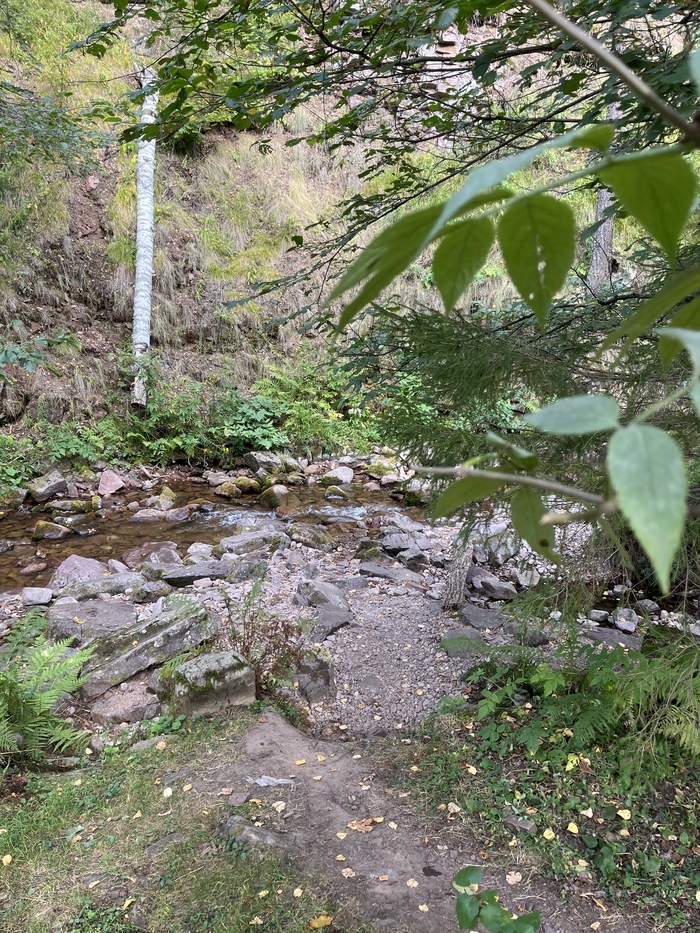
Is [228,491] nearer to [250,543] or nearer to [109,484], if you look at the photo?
[109,484]

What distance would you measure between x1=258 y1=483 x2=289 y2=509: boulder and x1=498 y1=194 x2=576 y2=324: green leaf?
8684 millimetres

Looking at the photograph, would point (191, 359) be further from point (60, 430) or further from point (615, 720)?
point (615, 720)

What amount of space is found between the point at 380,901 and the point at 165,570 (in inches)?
184

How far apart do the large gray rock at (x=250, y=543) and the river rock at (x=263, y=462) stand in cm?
317

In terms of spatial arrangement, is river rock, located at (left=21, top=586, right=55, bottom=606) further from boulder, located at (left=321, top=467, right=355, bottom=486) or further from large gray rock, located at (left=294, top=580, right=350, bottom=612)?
boulder, located at (left=321, top=467, right=355, bottom=486)

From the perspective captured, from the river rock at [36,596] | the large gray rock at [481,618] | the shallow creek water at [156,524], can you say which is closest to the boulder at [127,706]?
the river rock at [36,596]

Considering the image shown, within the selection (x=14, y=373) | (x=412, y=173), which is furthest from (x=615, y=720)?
(x=14, y=373)

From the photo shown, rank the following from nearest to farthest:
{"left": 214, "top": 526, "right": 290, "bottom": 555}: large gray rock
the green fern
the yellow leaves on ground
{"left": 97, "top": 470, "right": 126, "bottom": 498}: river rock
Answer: the yellow leaves on ground → the green fern → {"left": 214, "top": 526, "right": 290, "bottom": 555}: large gray rock → {"left": 97, "top": 470, "right": 126, "bottom": 498}: river rock

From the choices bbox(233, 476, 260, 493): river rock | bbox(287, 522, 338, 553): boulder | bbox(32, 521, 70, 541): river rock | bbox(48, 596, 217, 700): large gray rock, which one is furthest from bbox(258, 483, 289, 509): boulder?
bbox(48, 596, 217, 700): large gray rock

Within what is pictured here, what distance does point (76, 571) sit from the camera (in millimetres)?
6238

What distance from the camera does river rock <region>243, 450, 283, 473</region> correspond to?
10.3m

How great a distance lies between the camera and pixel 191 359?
12078mm

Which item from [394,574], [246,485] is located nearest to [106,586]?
[394,574]

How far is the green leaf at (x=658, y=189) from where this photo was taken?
0.90 ft
